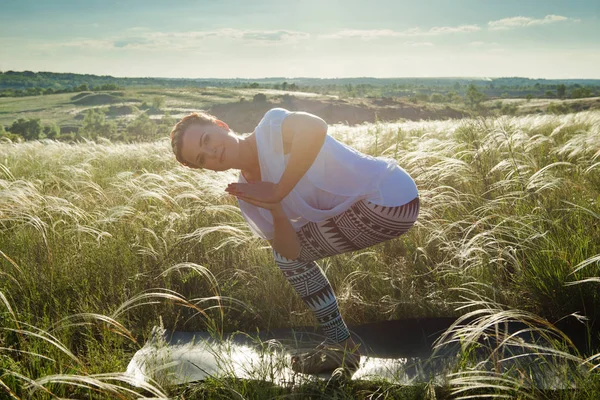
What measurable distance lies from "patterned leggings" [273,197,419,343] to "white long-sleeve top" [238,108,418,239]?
5 centimetres

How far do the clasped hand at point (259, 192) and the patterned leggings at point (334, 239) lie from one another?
30cm

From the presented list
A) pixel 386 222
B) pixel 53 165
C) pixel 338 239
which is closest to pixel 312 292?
pixel 338 239

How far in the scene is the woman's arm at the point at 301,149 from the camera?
169 centimetres

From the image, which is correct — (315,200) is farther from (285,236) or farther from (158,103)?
(158,103)

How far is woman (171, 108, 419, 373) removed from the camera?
181cm

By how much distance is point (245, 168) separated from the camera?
2020 mm

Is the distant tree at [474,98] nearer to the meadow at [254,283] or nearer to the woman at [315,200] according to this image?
the meadow at [254,283]

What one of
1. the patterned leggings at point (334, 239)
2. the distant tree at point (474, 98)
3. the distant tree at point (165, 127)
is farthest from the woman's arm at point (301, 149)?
the distant tree at point (165, 127)

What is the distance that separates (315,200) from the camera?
Result: 76.0 inches

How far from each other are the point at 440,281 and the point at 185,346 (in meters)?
1.50

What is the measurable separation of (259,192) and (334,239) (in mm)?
446

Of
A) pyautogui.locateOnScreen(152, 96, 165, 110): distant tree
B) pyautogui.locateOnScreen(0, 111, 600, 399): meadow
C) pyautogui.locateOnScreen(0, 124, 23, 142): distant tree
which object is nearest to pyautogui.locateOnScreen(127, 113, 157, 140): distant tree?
pyautogui.locateOnScreen(0, 124, 23, 142): distant tree

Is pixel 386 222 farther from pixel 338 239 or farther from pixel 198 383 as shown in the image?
pixel 198 383

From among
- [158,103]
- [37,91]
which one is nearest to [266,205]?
[158,103]
